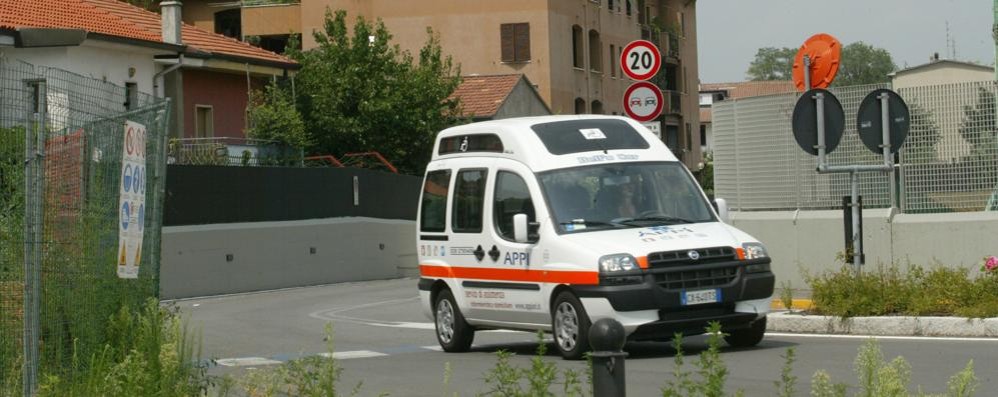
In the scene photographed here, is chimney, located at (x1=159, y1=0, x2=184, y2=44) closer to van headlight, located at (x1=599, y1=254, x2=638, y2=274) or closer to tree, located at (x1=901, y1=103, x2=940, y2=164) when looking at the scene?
tree, located at (x1=901, y1=103, x2=940, y2=164)

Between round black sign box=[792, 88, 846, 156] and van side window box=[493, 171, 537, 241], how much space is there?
3.76 meters

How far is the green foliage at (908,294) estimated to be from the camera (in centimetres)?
1490

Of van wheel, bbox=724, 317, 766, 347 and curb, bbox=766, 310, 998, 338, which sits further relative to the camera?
curb, bbox=766, 310, 998, 338

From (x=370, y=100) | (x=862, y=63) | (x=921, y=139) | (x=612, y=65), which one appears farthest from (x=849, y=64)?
(x=921, y=139)

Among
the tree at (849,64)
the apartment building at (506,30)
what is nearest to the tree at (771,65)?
the tree at (849,64)

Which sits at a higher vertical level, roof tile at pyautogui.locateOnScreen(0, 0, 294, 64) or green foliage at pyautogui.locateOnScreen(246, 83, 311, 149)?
roof tile at pyautogui.locateOnScreen(0, 0, 294, 64)

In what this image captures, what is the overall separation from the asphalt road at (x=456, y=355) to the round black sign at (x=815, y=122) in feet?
8.17

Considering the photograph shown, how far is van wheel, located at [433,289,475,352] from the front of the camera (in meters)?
15.6

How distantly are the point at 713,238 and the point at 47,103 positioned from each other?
6694 mm

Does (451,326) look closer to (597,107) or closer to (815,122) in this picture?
(815,122)

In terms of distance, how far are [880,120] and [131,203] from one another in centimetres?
954

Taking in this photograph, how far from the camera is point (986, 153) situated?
19344 millimetres

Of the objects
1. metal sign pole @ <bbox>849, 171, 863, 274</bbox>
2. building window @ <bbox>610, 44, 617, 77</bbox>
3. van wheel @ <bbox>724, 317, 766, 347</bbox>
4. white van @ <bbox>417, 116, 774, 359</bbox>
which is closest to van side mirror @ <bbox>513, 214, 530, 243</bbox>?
white van @ <bbox>417, 116, 774, 359</bbox>

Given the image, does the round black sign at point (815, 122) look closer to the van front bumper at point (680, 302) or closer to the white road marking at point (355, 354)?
the van front bumper at point (680, 302)
